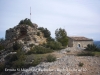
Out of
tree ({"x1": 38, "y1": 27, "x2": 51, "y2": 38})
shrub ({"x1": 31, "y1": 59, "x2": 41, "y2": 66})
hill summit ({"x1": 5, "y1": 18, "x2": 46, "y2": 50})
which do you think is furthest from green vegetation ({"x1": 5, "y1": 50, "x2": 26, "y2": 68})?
tree ({"x1": 38, "y1": 27, "x2": 51, "y2": 38})

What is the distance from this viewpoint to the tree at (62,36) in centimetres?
2952

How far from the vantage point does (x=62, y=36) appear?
2984cm

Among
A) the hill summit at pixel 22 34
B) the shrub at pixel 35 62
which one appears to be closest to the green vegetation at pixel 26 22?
the hill summit at pixel 22 34

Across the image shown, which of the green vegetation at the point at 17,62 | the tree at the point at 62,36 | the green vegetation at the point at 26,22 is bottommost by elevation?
the green vegetation at the point at 17,62

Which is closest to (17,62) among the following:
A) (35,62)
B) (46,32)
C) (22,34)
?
(35,62)

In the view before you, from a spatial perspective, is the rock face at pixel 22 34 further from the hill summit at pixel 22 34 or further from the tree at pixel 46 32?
the tree at pixel 46 32

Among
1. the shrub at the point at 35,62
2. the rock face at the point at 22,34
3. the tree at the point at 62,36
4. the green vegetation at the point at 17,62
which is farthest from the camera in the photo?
the tree at the point at 62,36

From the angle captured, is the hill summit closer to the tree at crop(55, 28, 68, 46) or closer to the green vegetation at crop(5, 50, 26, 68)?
the tree at crop(55, 28, 68, 46)

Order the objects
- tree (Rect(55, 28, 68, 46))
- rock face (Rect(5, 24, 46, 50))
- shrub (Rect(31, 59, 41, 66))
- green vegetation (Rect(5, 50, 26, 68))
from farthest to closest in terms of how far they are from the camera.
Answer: tree (Rect(55, 28, 68, 46)) → rock face (Rect(5, 24, 46, 50)) → green vegetation (Rect(5, 50, 26, 68)) → shrub (Rect(31, 59, 41, 66))

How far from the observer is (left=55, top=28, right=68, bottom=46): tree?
96.8ft

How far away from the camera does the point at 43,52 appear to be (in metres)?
19.4

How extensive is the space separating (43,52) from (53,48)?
3.43m

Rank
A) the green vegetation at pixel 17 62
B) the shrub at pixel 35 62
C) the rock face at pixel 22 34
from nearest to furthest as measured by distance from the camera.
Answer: the shrub at pixel 35 62, the green vegetation at pixel 17 62, the rock face at pixel 22 34

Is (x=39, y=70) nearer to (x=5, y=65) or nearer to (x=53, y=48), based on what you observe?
(x=5, y=65)
